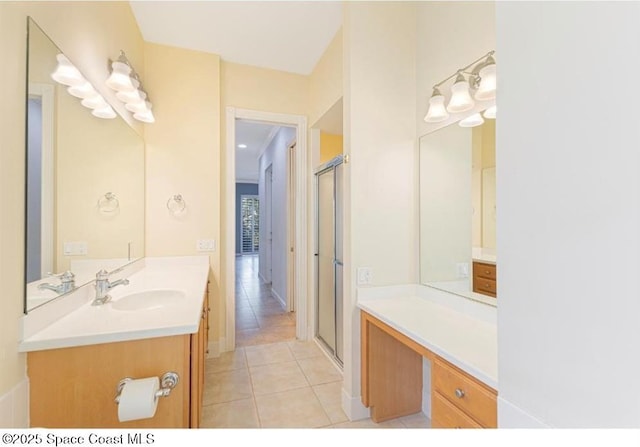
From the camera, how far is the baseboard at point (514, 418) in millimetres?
588

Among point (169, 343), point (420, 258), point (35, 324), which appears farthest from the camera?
point (420, 258)

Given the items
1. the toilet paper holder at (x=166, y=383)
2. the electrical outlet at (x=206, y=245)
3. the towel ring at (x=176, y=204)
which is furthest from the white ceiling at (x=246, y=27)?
the toilet paper holder at (x=166, y=383)

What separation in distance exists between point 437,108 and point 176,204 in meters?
2.30

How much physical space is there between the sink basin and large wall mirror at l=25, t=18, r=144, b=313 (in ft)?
0.82

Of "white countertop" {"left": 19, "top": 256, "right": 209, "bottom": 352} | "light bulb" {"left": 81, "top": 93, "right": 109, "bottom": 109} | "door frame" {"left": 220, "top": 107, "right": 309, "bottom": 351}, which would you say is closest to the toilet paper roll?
"white countertop" {"left": 19, "top": 256, "right": 209, "bottom": 352}

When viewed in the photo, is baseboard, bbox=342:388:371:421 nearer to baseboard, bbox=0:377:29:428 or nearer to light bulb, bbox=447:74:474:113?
baseboard, bbox=0:377:29:428

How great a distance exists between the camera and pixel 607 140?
18.8 inches

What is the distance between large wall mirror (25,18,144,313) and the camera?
108 centimetres

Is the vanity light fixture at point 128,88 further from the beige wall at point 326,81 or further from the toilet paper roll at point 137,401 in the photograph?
the toilet paper roll at point 137,401

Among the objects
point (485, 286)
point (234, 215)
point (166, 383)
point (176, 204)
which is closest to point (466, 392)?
point (485, 286)

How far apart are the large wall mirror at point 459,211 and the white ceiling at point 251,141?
2040mm

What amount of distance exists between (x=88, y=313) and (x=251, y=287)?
4312 mm
